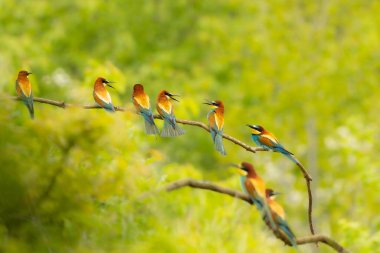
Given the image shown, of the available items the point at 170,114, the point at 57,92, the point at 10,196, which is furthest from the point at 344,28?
the point at 10,196

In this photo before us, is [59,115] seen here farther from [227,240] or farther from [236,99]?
[236,99]

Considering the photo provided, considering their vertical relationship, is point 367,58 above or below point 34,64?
above

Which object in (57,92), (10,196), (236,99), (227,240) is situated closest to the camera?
(10,196)

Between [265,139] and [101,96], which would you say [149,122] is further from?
[265,139]

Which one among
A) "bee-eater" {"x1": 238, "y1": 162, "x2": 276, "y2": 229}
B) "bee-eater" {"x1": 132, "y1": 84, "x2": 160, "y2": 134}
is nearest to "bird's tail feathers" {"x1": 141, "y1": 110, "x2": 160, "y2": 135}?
"bee-eater" {"x1": 132, "y1": 84, "x2": 160, "y2": 134}

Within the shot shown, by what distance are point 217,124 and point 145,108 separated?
0.35 metres

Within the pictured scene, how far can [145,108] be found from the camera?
385 cm

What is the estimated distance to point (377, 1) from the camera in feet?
69.9

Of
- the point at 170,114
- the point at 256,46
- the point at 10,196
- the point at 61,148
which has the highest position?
the point at 256,46

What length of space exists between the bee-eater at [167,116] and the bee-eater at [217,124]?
0.53 feet

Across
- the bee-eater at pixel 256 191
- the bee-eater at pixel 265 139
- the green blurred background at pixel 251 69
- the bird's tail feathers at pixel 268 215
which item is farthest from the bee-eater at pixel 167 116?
the green blurred background at pixel 251 69

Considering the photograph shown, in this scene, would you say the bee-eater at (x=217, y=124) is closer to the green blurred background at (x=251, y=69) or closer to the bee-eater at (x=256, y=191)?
the bee-eater at (x=256, y=191)

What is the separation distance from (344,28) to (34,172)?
19972mm

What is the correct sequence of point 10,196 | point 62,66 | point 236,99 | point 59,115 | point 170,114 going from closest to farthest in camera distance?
1. point 10,196
2. point 59,115
3. point 170,114
4. point 236,99
5. point 62,66
